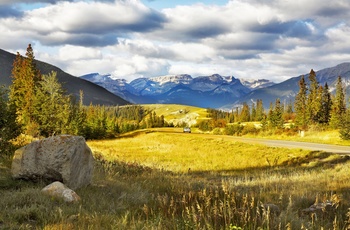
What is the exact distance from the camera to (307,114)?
3127 inches

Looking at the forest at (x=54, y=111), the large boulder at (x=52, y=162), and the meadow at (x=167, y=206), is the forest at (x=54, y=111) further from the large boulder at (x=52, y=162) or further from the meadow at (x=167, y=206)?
the meadow at (x=167, y=206)

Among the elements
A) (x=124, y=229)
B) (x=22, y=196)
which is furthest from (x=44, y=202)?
(x=124, y=229)

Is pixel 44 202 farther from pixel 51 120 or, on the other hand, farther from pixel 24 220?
pixel 51 120

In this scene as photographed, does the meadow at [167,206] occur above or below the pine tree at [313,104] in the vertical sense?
below

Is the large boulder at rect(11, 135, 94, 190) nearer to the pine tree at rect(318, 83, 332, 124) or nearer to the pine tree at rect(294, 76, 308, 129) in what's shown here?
the pine tree at rect(294, 76, 308, 129)

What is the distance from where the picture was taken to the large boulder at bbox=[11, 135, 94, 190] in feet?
30.9

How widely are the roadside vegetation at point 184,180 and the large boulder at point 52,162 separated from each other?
0.34 meters

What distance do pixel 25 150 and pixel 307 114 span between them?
78750 mm

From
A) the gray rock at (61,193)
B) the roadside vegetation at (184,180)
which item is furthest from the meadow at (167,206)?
the gray rock at (61,193)

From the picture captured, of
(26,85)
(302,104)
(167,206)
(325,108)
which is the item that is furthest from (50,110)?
(325,108)

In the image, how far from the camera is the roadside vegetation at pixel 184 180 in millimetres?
5523

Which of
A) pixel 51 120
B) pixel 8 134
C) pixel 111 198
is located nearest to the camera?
pixel 111 198

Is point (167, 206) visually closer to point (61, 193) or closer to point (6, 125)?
point (61, 193)

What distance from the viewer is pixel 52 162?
9.45 meters
